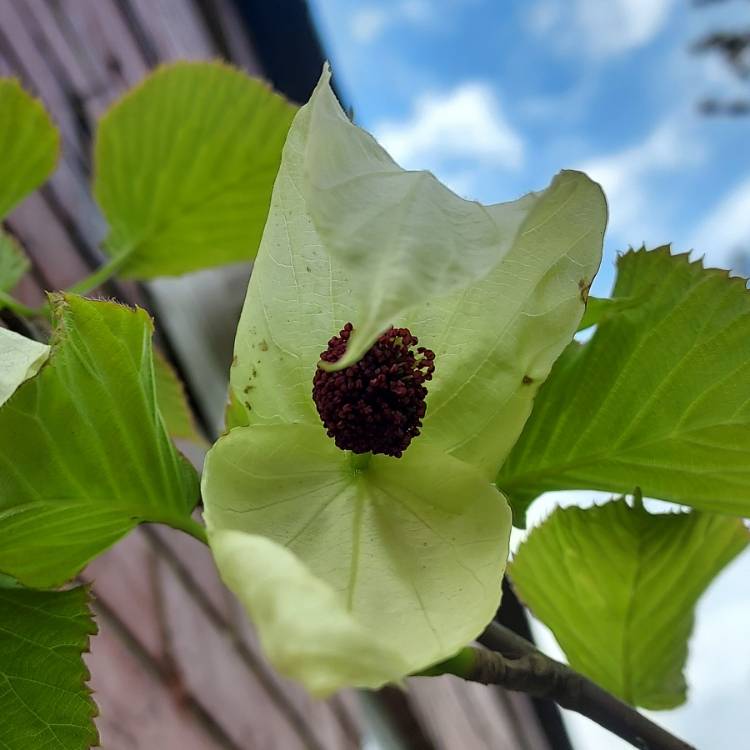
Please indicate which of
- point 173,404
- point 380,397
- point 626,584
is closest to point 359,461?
point 380,397

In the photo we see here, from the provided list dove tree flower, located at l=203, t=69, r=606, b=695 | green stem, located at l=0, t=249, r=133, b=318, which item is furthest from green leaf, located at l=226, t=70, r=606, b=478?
green stem, located at l=0, t=249, r=133, b=318

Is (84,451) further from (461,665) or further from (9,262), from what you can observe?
(9,262)

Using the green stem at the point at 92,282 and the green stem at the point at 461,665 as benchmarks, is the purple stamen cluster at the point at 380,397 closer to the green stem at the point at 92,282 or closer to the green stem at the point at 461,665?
the green stem at the point at 461,665

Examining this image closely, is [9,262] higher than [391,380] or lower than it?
higher

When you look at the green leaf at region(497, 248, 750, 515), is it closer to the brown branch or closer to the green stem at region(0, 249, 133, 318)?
the brown branch

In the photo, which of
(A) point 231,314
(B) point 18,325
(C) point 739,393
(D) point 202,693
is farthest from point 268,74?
(C) point 739,393
